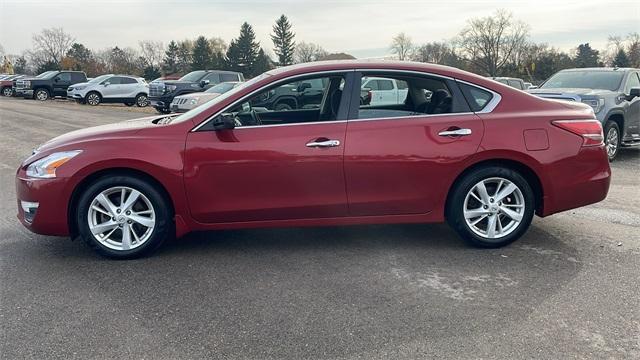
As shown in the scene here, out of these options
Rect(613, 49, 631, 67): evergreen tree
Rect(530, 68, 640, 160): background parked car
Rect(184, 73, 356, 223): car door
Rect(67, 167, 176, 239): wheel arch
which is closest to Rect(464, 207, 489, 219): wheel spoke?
Rect(184, 73, 356, 223): car door

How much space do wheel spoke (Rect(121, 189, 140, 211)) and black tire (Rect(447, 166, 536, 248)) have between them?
2683 millimetres

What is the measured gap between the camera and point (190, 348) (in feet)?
9.76

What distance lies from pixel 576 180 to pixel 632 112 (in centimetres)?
660

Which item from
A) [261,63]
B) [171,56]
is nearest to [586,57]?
A: [261,63]

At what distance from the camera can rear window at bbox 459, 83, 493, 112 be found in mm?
4559

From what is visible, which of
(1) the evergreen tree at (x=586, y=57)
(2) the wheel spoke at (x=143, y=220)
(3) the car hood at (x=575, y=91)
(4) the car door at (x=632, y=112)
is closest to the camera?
(2) the wheel spoke at (x=143, y=220)

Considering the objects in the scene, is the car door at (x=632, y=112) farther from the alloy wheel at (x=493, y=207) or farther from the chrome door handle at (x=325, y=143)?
the chrome door handle at (x=325, y=143)

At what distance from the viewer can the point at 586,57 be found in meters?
73.9

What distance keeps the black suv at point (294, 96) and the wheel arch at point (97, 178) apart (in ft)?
3.48

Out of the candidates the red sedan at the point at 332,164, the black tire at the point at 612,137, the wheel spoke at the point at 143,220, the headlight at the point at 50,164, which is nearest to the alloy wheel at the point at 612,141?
the black tire at the point at 612,137

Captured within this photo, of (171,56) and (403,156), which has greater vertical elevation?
(171,56)

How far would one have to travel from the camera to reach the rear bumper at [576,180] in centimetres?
455

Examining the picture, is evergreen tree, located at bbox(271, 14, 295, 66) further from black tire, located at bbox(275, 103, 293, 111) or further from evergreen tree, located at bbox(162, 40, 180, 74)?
black tire, located at bbox(275, 103, 293, 111)

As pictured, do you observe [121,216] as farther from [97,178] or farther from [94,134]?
[94,134]
